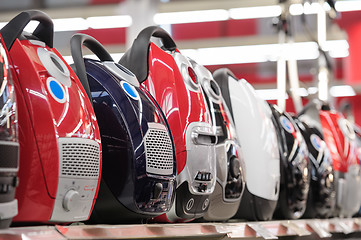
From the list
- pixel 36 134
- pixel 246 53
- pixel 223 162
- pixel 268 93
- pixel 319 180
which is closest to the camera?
Result: pixel 36 134

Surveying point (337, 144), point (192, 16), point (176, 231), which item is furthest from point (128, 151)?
point (192, 16)

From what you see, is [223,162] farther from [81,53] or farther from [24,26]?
[24,26]

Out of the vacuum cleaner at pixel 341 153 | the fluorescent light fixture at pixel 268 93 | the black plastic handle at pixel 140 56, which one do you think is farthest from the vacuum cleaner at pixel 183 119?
the fluorescent light fixture at pixel 268 93

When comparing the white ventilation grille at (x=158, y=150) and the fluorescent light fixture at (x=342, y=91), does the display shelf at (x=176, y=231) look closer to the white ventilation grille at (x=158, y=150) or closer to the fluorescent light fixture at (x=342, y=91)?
the white ventilation grille at (x=158, y=150)

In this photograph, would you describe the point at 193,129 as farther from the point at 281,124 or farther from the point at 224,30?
the point at 224,30

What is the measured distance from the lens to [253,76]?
11.8 metres

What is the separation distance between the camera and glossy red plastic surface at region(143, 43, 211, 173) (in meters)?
1.55

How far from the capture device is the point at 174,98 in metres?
1.58

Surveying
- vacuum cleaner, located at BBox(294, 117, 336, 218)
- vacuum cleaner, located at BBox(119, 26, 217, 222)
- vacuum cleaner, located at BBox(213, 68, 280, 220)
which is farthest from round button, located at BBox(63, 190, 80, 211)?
vacuum cleaner, located at BBox(294, 117, 336, 218)

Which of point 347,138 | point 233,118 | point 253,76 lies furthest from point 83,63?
point 253,76

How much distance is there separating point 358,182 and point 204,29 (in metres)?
6.48

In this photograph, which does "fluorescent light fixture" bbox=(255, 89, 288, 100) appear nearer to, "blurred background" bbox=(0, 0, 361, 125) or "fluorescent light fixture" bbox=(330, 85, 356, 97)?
"fluorescent light fixture" bbox=(330, 85, 356, 97)

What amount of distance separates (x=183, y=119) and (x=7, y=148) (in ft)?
2.12

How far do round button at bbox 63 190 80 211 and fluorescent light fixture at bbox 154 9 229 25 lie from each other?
702 centimetres
